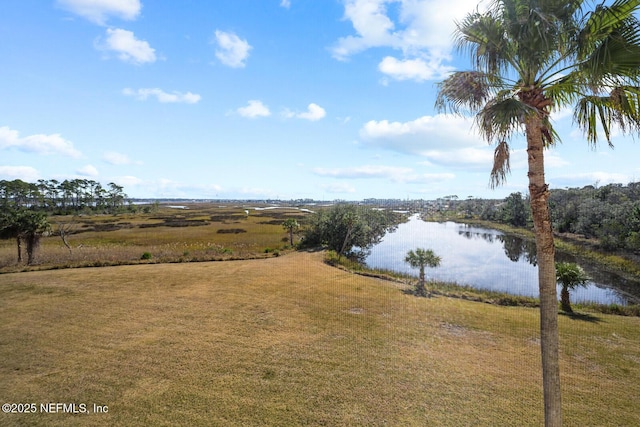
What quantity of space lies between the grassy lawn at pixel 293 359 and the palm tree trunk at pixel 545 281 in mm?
2191

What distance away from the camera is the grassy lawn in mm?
6258

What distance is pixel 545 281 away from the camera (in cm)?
444

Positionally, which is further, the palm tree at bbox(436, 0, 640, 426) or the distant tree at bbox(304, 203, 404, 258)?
the distant tree at bbox(304, 203, 404, 258)

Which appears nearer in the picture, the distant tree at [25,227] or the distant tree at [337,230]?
the distant tree at [25,227]

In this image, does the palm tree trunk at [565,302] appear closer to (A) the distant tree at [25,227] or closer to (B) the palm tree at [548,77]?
(B) the palm tree at [548,77]

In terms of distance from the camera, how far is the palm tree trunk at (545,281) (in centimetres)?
436

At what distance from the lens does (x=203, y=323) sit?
420 inches

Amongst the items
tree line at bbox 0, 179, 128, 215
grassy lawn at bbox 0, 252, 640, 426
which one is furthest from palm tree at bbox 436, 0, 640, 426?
tree line at bbox 0, 179, 128, 215

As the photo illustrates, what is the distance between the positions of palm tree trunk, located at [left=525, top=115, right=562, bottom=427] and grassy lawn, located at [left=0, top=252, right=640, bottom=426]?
2.19m

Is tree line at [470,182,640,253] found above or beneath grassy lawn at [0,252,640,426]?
above

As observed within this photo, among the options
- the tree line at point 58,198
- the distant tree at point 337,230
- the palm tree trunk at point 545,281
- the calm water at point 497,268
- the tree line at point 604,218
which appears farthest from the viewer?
the tree line at point 58,198

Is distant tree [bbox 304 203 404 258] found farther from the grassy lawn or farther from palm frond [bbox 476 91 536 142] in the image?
palm frond [bbox 476 91 536 142]

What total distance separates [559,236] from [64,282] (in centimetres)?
6754

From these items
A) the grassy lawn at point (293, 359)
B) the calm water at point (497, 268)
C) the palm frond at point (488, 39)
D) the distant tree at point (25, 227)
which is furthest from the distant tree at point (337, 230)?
the palm frond at point (488, 39)
